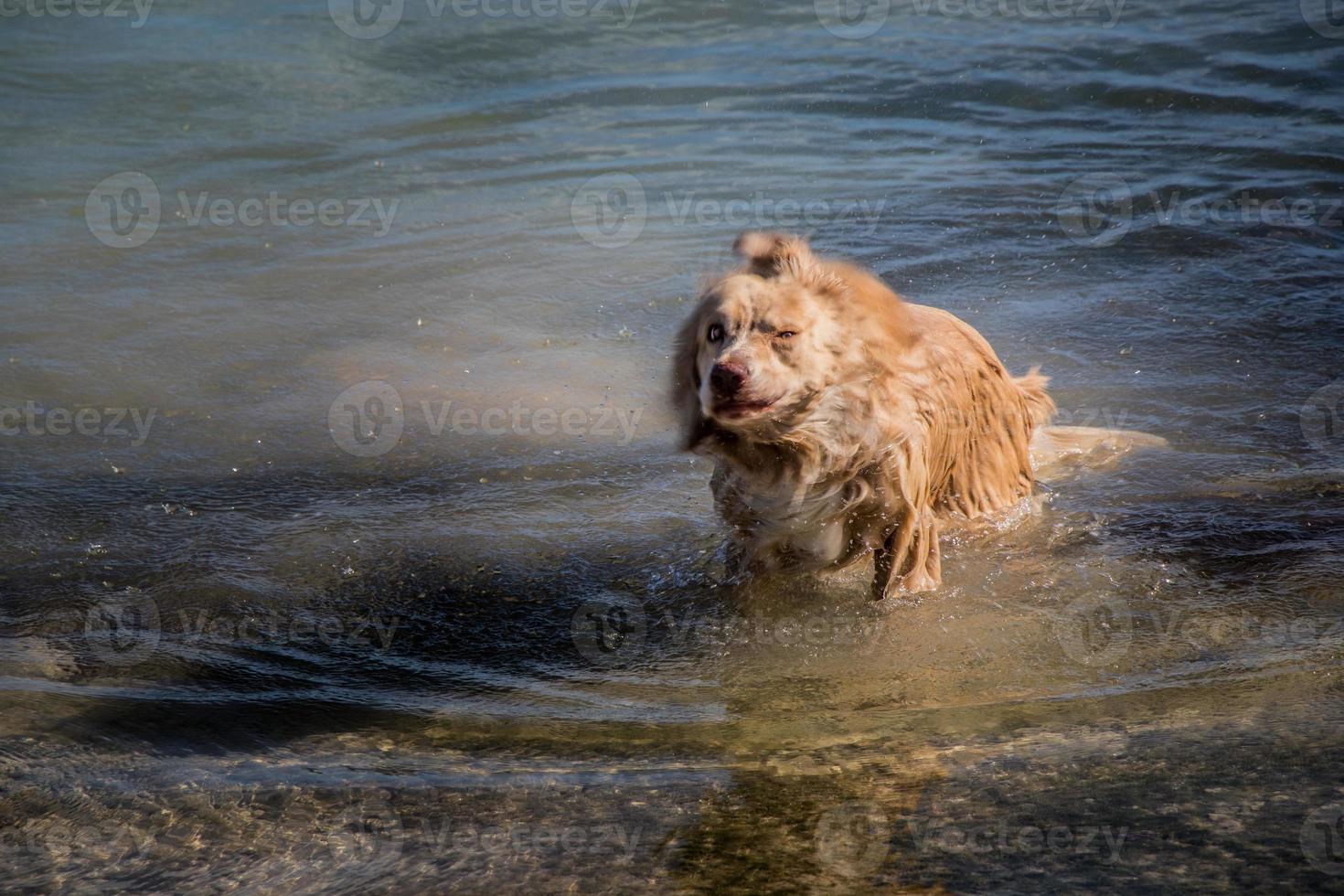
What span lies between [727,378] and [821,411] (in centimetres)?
54

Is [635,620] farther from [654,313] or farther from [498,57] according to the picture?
[498,57]

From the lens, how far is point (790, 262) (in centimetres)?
434

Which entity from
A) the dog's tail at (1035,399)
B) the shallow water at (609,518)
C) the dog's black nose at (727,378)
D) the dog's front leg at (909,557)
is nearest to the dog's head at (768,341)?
the dog's black nose at (727,378)

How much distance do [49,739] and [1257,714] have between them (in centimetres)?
376

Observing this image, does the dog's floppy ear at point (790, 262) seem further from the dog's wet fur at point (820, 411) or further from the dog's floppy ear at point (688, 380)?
the dog's floppy ear at point (688, 380)

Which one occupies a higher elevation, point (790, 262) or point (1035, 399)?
point (790, 262)

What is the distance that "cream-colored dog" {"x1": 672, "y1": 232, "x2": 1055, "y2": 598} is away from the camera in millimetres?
4211

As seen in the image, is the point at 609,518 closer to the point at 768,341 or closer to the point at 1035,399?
the point at 768,341

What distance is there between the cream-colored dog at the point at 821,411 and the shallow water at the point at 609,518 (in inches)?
12.2

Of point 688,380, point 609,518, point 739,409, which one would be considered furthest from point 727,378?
point 609,518

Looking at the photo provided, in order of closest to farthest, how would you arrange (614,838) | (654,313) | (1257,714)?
(614,838), (1257,714), (654,313)

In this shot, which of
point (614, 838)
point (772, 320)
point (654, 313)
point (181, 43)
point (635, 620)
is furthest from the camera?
point (181, 43)

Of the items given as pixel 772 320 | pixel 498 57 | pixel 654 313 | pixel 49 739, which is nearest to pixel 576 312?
pixel 654 313

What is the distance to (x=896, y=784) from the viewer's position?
3648 mm
